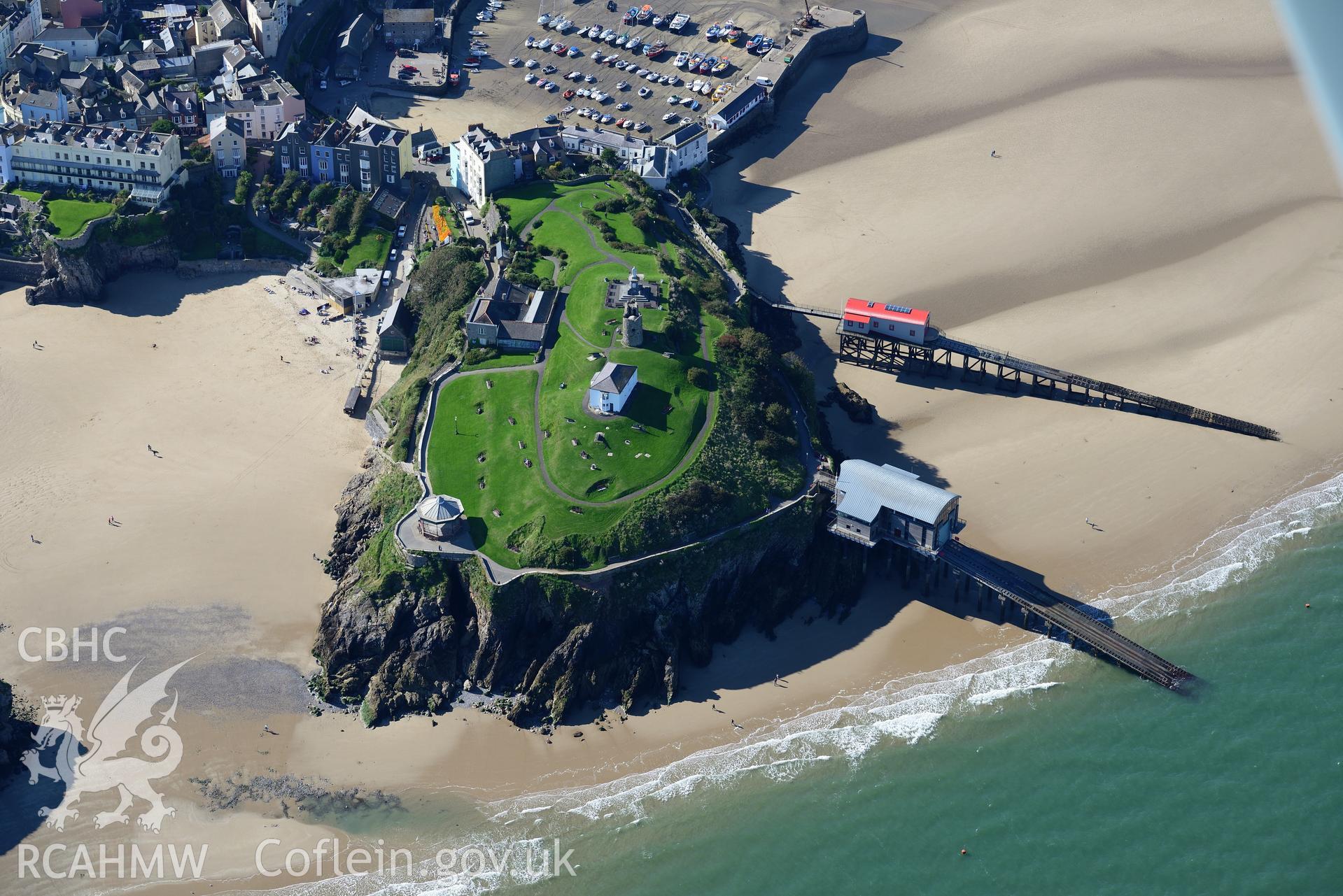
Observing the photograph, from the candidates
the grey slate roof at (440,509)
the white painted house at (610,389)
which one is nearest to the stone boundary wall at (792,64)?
the white painted house at (610,389)

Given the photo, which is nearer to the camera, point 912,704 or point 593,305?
point 912,704

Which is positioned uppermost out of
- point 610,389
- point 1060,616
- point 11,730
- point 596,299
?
point 596,299

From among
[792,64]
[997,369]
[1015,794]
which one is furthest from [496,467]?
[792,64]

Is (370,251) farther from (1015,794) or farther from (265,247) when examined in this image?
(1015,794)

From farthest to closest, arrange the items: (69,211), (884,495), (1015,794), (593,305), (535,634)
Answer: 1. (69,211)
2. (593,305)
3. (884,495)
4. (535,634)
5. (1015,794)

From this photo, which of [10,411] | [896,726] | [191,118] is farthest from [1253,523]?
[191,118]

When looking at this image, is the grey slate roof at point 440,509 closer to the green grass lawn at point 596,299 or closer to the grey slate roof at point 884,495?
the green grass lawn at point 596,299
